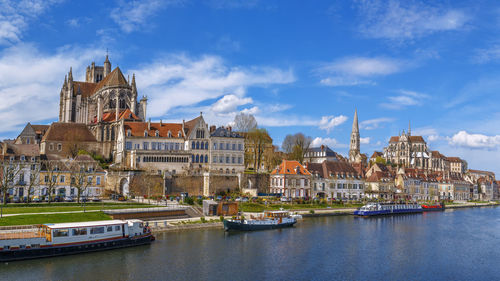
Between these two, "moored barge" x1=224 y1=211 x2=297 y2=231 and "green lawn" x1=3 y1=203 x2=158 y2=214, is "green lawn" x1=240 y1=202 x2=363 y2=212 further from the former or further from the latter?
"green lawn" x1=3 y1=203 x2=158 y2=214

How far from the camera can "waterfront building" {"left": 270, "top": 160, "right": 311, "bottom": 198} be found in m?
79.7

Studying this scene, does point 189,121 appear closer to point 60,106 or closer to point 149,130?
point 149,130

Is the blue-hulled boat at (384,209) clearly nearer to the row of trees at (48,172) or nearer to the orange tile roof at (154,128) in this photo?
the orange tile roof at (154,128)

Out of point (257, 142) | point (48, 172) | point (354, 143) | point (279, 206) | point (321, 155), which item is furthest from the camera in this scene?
point (354, 143)

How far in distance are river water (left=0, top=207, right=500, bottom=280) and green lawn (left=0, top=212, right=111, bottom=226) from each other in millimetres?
6836

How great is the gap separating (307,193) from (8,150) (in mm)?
49873

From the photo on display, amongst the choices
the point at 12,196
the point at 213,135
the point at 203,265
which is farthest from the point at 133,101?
the point at 203,265

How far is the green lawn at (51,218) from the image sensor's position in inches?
1564

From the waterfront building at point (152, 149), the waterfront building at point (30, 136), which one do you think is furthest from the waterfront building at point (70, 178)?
the waterfront building at point (30, 136)

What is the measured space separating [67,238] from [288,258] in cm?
1830

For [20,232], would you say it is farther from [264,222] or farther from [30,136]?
[30,136]

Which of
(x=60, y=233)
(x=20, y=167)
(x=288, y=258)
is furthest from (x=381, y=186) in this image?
(x=60, y=233)

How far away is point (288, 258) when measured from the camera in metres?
37.9

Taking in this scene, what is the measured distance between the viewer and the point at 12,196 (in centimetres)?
5712
